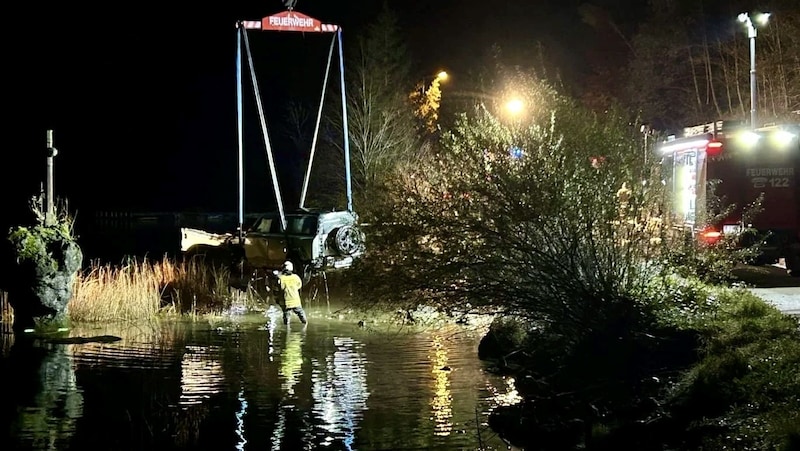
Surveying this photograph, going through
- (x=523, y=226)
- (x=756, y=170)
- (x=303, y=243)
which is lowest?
(x=303, y=243)

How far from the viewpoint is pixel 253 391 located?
1200cm

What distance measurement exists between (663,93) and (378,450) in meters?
27.2

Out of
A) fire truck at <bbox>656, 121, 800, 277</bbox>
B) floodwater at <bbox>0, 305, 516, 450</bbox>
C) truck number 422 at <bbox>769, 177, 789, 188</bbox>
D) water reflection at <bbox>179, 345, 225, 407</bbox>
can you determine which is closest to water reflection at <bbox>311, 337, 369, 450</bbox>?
floodwater at <bbox>0, 305, 516, 450</bbox>

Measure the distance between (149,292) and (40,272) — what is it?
2.29 m

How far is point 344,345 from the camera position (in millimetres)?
15531

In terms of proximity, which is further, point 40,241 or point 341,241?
point 341,241

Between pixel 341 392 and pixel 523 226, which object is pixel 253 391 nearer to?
pixel 341 392

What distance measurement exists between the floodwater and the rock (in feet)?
2.89

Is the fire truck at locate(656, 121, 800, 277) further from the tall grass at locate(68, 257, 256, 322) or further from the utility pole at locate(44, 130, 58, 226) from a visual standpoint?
the utility pole at locate(44, 130, 58, 226)

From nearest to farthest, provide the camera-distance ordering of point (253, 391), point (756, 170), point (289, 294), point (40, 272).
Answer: point (253, 391), point (40, 272), point (289, 294), point (756, 170)

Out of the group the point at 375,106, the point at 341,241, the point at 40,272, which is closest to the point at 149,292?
the point at 40,272

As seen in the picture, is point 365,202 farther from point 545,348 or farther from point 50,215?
point 50,215

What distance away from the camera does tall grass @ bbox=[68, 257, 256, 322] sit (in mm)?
18516

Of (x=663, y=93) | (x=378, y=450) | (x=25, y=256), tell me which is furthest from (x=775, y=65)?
(x=378, y=450)
